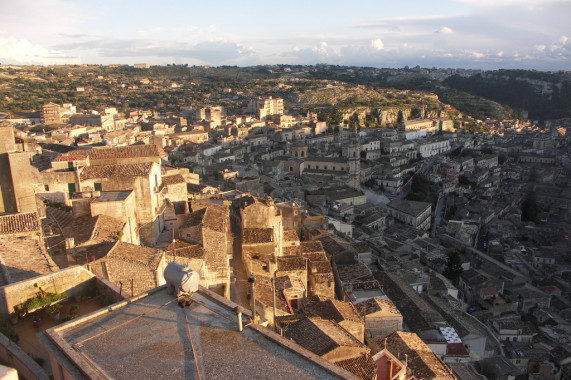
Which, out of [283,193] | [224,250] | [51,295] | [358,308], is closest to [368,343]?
[358,308]

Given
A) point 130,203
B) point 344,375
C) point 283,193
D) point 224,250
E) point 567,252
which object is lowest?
point 567,252

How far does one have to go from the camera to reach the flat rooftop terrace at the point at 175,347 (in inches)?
165

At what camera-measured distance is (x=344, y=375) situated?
13.6 feet

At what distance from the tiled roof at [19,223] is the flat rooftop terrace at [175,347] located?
5191 millimetres

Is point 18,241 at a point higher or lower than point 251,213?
higher

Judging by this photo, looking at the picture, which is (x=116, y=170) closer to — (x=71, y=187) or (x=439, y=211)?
(x=71, y=187)

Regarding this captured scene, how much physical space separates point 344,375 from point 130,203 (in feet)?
32.3

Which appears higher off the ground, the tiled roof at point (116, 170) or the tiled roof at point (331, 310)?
the tiled roof at point (116, 170)

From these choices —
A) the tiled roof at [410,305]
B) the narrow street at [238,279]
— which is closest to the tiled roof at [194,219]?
the narrow street at [238,279]

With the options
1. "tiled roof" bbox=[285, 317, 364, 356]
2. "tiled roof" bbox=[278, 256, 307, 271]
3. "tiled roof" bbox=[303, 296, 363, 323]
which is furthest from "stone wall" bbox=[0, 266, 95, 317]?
Result: "tiled roof" bbox=[278, 256, 307, 271]

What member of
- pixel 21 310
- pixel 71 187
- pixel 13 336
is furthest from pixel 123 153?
pixel 13 336

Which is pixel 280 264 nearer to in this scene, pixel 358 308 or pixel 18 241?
pixel 358 308

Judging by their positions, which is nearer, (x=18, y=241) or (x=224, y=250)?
(x=18, y=241)

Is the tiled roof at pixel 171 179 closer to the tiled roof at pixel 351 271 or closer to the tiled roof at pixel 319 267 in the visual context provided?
the tiled roof at pixel 319 267
